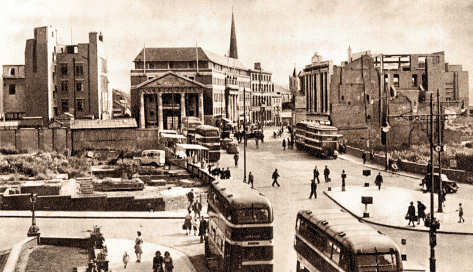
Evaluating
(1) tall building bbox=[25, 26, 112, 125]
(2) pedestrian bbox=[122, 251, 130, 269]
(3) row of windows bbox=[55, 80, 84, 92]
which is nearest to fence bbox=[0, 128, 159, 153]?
(1) tall building bbox=[25, 26, 112, 125]

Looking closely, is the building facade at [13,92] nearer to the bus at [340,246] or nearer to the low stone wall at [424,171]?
the low stone wall at [424,171]

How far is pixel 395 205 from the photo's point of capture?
35.9m

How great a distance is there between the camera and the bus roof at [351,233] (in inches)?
646

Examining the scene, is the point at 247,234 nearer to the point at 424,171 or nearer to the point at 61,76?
the point at 424,171

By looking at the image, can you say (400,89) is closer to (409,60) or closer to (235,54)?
(409,60)

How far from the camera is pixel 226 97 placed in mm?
118375

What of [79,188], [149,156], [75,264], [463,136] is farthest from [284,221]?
[463,136]

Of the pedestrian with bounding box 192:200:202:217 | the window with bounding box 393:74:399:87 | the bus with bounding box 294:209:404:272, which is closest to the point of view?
the bus with bounding box 294:209:404:272

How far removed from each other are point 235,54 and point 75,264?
450 ft

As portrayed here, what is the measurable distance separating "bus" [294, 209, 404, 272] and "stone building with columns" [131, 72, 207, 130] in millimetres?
74510

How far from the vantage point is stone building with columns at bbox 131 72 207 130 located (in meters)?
96.1

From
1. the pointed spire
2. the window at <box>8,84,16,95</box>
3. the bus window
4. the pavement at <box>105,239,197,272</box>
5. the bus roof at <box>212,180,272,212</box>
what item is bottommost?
the pavement at <box>105,239,197,272</box>

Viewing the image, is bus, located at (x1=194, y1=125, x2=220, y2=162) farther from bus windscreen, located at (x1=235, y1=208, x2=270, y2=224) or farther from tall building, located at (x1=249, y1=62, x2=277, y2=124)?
tall building, located at (x1=249, y1=62, x2=277, y2=124)

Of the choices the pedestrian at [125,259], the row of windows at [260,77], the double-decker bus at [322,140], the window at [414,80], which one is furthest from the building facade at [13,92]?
the pedestrian at [125,259]
